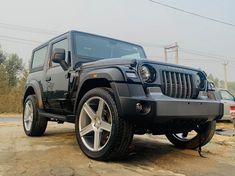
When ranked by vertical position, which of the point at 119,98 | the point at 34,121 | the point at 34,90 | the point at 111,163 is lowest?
the point at 111,163

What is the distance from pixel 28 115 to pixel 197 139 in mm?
3635

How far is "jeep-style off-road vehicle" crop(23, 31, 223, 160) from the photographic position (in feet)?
12.2

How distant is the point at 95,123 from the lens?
14.0 feet

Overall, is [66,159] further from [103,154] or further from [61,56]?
[61,56]

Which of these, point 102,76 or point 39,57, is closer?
point 102,76

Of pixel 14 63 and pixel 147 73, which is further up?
pixel 14 63

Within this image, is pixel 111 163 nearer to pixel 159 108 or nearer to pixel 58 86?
pixel 159 108

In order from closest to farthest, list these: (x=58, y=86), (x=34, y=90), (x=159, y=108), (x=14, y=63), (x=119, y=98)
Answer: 1. (x=159, y=108)
2. (x=119, y=98)
3. (x=58, y=86)
4. (x=34, y=90)
5. (x=14, y=63)

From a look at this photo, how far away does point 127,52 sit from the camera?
6184mm

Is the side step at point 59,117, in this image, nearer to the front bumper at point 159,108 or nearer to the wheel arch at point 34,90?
the wheel arch at point 34,90

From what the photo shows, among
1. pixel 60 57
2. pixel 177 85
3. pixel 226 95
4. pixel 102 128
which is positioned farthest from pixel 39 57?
pixel 226 95

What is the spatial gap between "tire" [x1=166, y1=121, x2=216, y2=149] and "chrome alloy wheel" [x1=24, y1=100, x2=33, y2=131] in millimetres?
2944

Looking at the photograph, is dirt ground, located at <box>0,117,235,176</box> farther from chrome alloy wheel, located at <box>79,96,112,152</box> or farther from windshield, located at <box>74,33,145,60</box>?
windshield, located at <box>74,33,145,60</box>

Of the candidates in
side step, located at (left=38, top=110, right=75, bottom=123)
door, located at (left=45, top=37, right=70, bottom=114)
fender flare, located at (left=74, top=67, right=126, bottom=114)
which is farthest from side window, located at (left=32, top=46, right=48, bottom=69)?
fender flare, located at (left=74, top=67, right=126, bottom=114)
